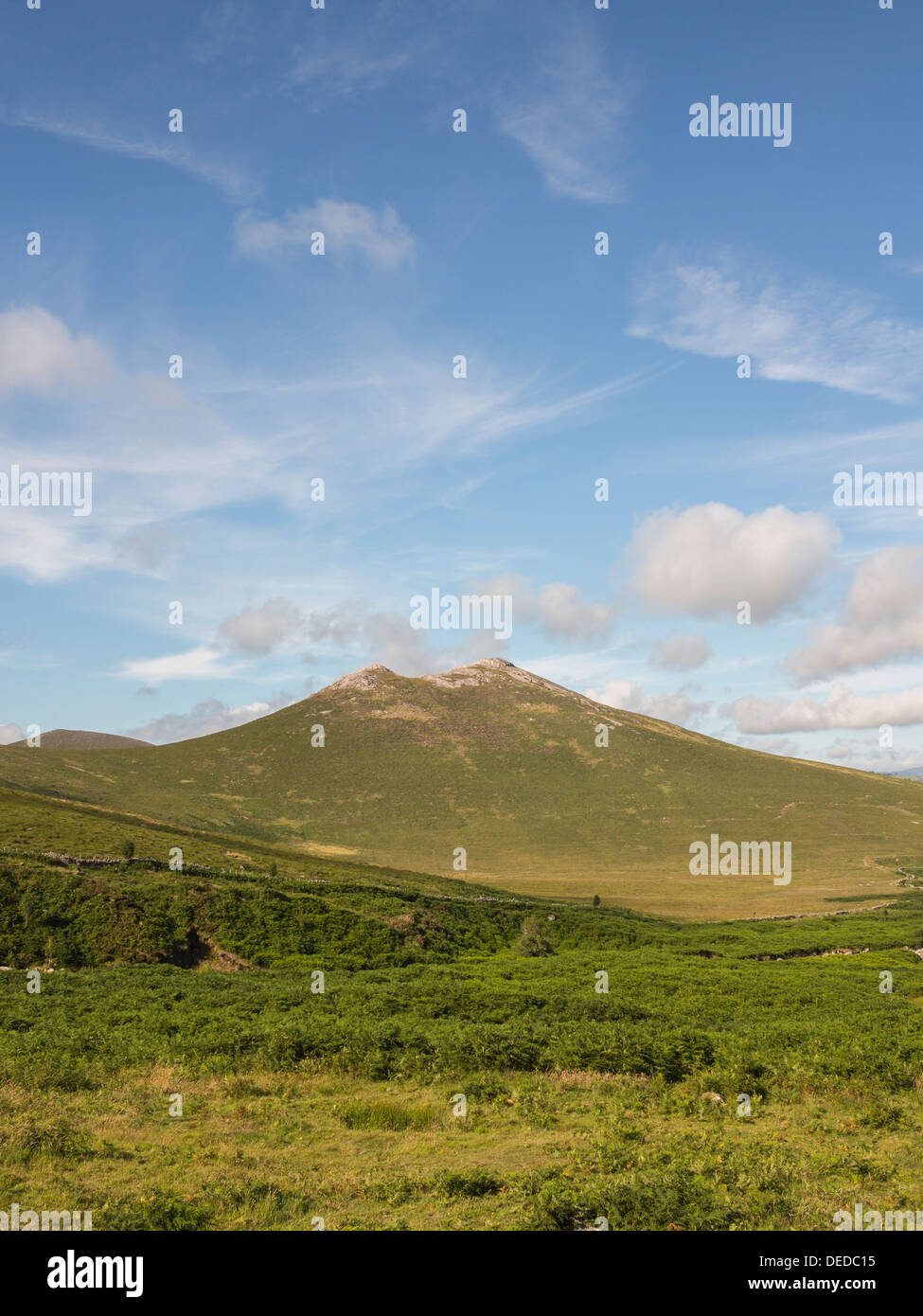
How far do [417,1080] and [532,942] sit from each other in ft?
120

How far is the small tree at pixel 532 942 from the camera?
54.5 m

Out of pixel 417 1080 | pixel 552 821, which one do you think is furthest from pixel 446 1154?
pixel 552 821

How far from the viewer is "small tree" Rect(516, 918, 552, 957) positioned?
54.5 meters

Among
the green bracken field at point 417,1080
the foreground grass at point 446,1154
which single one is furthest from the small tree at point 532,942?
the foreground grass at point 446,1154

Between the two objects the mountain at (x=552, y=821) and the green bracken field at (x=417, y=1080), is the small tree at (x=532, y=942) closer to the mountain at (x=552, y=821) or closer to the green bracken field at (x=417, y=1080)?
the green bracken field at (x=417, y=1080)

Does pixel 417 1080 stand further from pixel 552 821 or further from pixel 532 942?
pixel 552 821

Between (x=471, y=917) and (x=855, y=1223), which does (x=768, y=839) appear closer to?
(x=471, y=917)

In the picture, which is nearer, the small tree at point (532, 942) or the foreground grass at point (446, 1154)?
Result: the foreground grass at point (446, 1154)

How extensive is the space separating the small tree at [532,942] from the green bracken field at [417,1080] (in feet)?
27.4

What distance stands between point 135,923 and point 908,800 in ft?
659

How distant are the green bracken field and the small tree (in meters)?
8.34

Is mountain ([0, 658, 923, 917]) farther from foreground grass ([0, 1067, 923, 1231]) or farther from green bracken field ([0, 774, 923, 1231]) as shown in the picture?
foreground grass ([0, 1067, 923, 1231])

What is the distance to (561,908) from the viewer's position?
6794 centimetres
